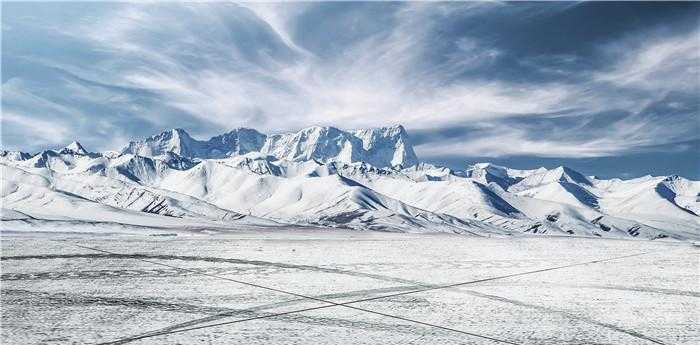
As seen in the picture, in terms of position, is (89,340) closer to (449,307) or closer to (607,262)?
(449,307)

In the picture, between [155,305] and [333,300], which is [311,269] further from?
[155,305]

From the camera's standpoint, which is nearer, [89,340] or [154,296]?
[89,340]

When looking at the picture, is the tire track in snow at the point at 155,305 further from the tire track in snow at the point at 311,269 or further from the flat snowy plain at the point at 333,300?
the tire track in snow at the point at 311,269

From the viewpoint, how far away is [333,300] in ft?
42.1

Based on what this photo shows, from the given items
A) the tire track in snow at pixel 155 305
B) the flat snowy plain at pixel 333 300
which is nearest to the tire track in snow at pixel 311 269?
the flat snowy plain at pixel 333 300

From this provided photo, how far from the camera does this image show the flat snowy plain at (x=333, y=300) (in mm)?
9703

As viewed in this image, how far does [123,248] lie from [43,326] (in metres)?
17.2

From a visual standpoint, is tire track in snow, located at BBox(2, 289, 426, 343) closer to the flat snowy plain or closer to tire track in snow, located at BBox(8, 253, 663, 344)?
the flat snowy plain

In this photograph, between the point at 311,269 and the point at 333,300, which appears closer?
the point at 333,300

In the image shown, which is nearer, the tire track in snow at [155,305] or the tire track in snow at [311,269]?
the tire track in snow at [155,305]

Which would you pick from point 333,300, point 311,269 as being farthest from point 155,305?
point 311,269

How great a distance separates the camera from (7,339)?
9.06 meters

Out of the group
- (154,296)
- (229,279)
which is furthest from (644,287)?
(154,296)

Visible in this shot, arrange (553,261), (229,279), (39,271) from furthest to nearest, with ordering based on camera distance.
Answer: (553,261)
(39,271)
(229,279)
